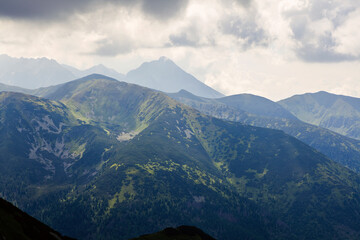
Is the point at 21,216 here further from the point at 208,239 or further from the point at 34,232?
the point at 208,239

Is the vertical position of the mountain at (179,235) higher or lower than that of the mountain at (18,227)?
lower

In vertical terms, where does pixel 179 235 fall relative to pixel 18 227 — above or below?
below

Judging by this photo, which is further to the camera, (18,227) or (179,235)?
(179,235)

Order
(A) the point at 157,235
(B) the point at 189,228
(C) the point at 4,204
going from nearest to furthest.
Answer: (C) the point at 4,204, (A) the point at 157,235, (B) the point at 189,228

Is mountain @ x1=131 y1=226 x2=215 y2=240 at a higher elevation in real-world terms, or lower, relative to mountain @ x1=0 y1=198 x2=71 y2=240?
lower

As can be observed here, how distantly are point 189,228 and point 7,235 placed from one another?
94829mm

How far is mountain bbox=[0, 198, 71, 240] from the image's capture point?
302 ft

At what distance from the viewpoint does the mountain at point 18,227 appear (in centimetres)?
9212

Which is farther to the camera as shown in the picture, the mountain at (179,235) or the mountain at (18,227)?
the mountain at (179,235)

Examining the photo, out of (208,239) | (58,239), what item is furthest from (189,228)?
(58,239)

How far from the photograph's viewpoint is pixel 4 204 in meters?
113

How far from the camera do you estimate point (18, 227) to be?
10062 centimetres

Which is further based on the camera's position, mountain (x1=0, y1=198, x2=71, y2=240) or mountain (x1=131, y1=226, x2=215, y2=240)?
mountain (x1=131, y1=226, x2=215, y2=240)

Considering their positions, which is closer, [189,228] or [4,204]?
[4,204]
